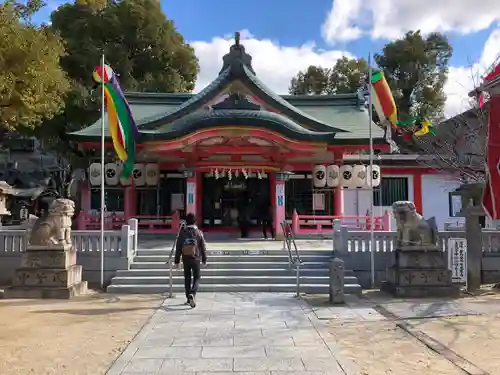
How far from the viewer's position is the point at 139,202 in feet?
64.5

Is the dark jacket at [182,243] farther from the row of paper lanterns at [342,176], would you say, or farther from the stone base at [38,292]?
the row of paper lanterns at [342,176]

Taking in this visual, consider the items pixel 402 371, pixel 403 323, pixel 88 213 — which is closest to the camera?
pixel 402 371

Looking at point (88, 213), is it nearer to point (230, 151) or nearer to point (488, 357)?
point (230, 151)

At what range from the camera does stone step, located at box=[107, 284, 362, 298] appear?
1092cm

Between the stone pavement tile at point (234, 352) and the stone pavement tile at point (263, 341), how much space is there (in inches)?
8.0

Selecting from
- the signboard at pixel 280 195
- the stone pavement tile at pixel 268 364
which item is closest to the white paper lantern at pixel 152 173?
the signboard at pixel 280 195

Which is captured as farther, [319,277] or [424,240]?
[319,277]

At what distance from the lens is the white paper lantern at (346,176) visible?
61.1 feet

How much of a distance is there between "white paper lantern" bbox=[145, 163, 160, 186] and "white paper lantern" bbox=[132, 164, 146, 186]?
6.2 inches

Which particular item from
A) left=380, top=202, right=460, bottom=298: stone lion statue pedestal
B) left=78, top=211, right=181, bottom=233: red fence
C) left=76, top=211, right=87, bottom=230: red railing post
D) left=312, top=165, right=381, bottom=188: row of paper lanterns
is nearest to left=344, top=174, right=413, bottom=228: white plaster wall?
left=312, top=165, right=381, bottom=188: row of paper lanterns

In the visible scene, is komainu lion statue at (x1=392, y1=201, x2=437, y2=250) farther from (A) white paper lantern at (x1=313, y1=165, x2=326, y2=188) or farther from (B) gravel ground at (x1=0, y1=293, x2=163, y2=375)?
(A) white paper lantern at (x1=313, y1=165, x2=326, y2=188)

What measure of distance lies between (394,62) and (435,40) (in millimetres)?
3542

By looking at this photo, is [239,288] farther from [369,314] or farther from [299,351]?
[299,351]

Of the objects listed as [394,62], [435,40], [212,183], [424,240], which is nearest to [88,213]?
[212,183]
